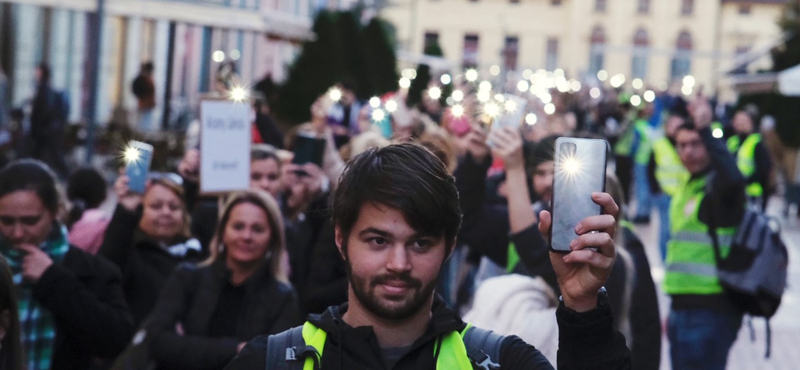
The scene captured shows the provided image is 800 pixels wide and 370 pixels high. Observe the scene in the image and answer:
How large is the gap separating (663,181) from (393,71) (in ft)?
40.2

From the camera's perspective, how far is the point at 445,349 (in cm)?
288

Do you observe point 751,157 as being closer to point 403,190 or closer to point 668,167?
point 668,167

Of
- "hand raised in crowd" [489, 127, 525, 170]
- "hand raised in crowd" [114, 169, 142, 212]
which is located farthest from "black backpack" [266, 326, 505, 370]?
"hand raised in crowd" [114, 169, 142, 212]

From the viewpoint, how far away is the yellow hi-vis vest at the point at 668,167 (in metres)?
15.6

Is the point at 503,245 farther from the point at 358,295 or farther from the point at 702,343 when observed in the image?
the point at 358,295

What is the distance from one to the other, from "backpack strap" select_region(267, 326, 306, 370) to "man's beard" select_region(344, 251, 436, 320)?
15 centimetres

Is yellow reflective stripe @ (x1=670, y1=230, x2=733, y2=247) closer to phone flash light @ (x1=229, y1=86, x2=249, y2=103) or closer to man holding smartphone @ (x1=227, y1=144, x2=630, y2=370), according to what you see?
phone flash light @ (x1=229, y1=86, x2=249, y2=103)

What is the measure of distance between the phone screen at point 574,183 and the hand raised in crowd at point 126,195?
153 inches

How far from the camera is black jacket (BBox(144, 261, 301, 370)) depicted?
5.20 metres

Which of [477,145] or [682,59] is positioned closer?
[477,145]

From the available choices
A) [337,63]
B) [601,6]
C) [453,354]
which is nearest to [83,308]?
[453,354]

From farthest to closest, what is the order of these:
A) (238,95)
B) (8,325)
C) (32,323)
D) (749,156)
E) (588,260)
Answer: (749,156), (238,95), (32,323), (8,325), (588,260)

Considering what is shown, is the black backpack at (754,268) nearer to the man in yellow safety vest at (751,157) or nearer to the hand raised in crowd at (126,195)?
the hand raised in crowd at (126,195)

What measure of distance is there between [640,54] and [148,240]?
103 metres
